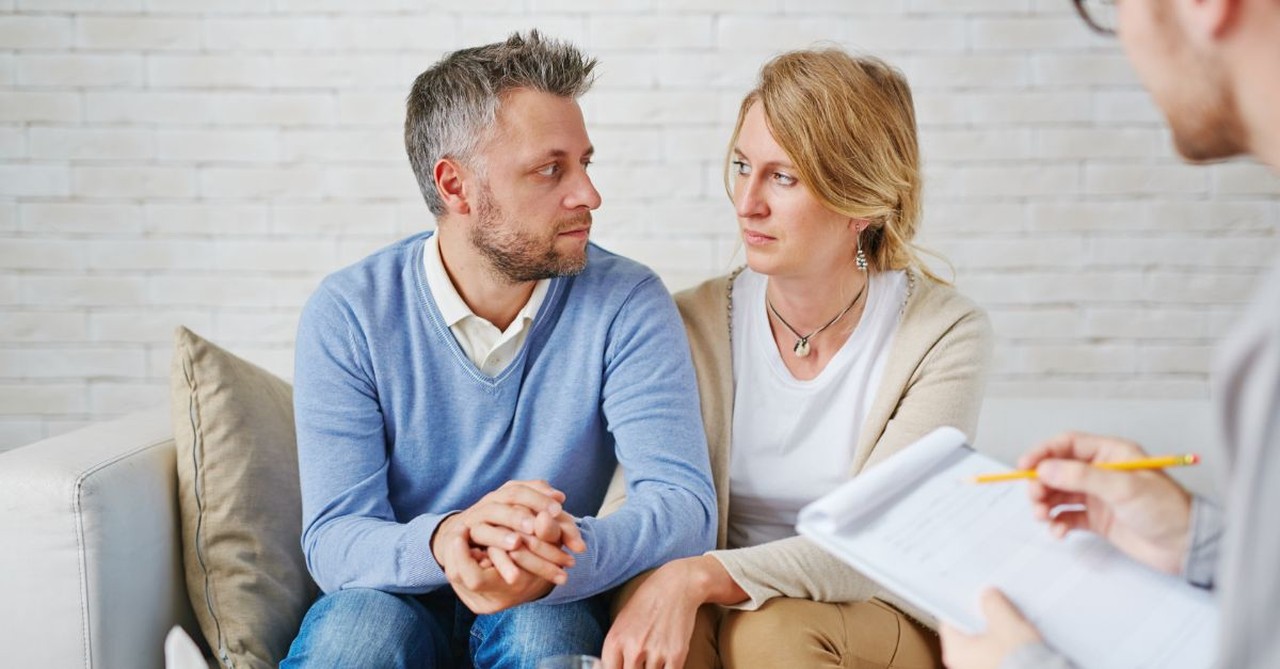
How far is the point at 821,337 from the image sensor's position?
1961 mm

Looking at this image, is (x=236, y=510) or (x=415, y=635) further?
(x=236, y=510)

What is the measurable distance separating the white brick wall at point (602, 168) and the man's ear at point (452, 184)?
0.88 m

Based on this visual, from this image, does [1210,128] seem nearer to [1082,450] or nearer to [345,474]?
[1082,450]

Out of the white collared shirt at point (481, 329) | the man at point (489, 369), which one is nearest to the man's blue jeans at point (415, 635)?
the man at point (489, 369)

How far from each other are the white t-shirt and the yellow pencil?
2.54 feet

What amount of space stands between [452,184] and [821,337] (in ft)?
2.07

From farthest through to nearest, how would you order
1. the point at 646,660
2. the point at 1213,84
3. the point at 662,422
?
the point at 662,422 → the point at 646,660 → the point at 1213,84

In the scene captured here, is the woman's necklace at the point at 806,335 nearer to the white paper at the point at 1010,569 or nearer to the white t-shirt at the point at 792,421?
the white t-shirt at the point at 792,421

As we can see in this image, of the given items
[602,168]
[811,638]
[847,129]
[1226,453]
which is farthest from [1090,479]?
[602,168]

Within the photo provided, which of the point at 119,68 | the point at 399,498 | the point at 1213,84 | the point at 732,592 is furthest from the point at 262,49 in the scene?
the point at 1213,84

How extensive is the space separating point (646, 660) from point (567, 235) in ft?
2.08

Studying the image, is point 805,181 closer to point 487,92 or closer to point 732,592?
point 487,92

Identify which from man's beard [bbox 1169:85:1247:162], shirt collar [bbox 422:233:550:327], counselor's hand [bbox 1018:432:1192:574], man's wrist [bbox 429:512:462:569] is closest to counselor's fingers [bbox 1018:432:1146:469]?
counselor's hand [bbox 1018:432:1192:574]

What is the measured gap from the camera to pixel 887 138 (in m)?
1.89
